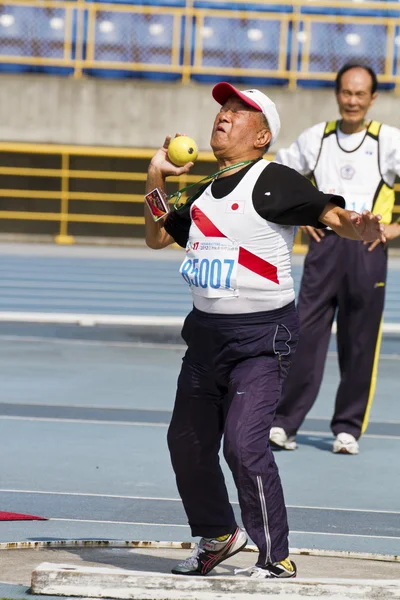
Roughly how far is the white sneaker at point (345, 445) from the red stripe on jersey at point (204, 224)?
9.53 feet

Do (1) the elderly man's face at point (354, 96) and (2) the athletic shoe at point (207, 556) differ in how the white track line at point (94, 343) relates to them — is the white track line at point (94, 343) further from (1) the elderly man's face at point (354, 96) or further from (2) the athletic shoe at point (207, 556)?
(2) the athletic shoe at point (207, 556)

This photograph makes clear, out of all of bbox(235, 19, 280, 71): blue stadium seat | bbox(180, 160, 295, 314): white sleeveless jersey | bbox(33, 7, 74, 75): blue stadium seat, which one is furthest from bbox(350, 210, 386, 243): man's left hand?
bbox(33, 7, 74, 75): blue stadium seat

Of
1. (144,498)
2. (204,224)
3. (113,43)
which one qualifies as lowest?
(144,498)

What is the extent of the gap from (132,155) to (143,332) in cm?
1236

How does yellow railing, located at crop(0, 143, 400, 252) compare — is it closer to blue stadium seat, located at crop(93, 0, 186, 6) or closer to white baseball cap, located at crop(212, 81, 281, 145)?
blue stadium seat, located at crop(93, 0, 186, 6)

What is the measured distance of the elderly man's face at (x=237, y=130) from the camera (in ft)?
13.2

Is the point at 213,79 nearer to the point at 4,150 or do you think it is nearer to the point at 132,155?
the point at 132,155

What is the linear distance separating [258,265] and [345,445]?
288cm

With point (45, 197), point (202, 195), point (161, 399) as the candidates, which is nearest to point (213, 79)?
point (45, 197)

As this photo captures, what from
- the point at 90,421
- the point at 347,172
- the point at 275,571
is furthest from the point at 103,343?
the point at 275,571

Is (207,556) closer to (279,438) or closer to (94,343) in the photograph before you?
(279,438)

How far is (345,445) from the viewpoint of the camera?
21.8 ft

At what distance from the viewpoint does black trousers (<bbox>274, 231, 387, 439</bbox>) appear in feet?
21.5

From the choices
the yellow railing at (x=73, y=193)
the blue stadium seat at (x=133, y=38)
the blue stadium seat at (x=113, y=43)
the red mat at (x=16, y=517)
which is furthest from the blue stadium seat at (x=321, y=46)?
the red mat at (x=16, y=517)
